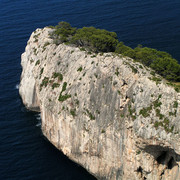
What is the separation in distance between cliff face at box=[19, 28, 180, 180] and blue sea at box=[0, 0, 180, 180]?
154 inches

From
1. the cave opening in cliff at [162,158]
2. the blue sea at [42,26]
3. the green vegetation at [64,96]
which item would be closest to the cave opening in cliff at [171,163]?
the cave opening in cliff at [162,158]

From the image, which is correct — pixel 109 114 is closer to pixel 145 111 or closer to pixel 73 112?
pixel 145 111

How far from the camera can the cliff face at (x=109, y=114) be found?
38562mm

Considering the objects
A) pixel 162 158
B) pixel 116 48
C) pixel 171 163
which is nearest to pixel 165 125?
pixel 162 158

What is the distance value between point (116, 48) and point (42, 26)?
50175mm

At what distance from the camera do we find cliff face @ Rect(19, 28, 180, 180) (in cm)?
3856

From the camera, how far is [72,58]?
53.8 meters

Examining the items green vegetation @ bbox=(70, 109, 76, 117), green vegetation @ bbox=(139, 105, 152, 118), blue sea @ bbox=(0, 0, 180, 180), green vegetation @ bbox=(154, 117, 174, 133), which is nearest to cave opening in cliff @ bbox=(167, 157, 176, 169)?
green vegetation @ bbox=(154, 117, 174, 133)

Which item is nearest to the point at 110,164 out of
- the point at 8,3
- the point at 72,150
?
the point at 72,150

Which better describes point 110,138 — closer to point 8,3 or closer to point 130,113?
point 130,113

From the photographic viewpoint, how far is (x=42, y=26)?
98500 mm

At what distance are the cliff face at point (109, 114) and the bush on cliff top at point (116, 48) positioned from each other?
145 inches

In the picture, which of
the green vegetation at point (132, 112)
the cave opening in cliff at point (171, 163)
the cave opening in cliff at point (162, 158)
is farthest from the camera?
the cave opening in cliff at point (162, 158)

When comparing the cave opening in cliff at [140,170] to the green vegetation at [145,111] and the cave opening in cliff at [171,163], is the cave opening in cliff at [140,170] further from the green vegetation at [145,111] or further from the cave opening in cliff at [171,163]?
the green vegetation at [145,111]
